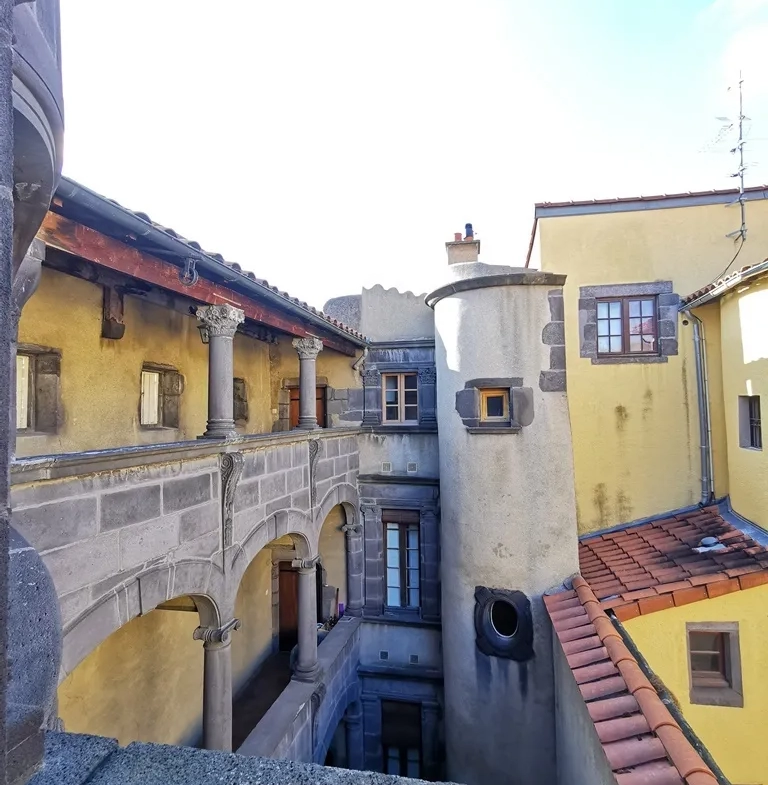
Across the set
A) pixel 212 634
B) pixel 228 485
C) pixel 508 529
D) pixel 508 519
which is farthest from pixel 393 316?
pixel 212 634

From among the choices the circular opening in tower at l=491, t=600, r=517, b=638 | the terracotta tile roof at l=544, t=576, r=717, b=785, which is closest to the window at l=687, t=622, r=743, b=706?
the terracotta tile roof at l=544, t=576, r=717, b=785

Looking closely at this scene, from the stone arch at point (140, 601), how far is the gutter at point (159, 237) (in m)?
2.29

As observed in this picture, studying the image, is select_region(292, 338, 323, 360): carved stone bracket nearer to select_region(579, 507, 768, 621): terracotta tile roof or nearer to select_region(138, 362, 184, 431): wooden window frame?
select_region(138, 362, 184, 431): wooden window frame

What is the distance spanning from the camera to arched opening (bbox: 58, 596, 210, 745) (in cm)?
487

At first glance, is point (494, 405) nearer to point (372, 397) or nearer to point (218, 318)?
point (372, 397)

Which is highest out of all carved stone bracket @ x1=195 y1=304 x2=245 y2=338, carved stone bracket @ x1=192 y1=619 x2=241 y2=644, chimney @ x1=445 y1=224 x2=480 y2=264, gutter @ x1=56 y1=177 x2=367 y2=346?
chimney @ x1=445 y1=224 x2=480 y2=264

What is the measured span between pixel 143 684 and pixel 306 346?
460 cm

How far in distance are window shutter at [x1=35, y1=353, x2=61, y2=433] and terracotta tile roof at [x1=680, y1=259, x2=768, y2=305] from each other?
7694mm

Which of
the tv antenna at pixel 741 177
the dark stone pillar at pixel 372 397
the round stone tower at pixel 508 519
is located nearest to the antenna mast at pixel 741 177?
the tv antenna at pixel 741 177

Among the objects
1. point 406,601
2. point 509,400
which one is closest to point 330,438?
point 509,400

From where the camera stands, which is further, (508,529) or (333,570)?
(333,570)

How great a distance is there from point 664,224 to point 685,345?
79.0 inches

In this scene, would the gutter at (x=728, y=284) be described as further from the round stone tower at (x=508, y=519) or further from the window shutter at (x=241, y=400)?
the window shutter at (x=241, y=400)

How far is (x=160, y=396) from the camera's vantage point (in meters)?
6.25
